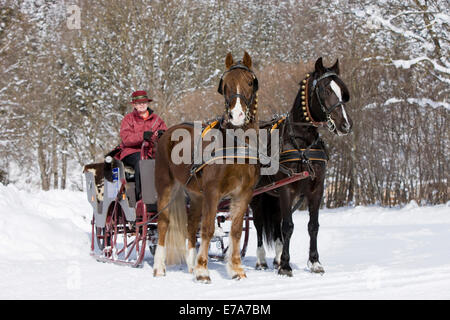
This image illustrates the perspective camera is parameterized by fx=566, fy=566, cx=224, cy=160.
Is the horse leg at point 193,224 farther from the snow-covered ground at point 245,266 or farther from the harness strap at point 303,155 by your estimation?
the harness strap at point 303,155

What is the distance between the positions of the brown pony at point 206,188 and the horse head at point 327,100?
0.84 m

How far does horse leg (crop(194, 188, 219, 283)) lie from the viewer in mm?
5363

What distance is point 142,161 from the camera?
6711 mm

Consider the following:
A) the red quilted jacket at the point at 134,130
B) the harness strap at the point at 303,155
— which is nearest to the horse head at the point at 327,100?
the harness strap at the point at 303,155

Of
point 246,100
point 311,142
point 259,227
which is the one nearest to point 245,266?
point 259,227

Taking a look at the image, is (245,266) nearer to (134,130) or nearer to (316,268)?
(316,268)

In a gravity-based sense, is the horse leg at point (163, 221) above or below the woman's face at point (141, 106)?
below

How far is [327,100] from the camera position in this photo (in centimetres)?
588

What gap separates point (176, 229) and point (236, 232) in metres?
1.02

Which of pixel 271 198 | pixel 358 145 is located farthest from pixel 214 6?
pixel 271 198

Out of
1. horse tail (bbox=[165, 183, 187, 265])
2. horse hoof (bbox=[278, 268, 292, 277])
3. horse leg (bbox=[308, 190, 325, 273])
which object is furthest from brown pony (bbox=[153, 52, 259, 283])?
horse leg (bbox=[308, 190, 325, 273])

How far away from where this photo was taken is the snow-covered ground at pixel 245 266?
4621mm

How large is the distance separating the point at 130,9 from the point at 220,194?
18.8 meters
